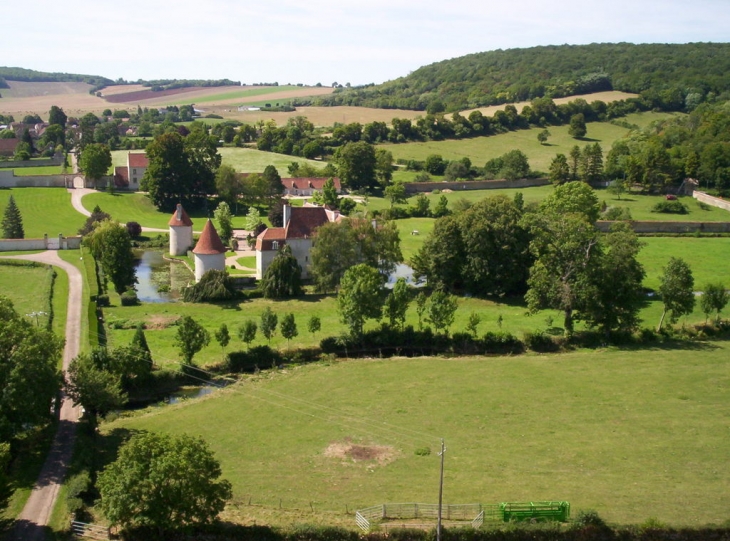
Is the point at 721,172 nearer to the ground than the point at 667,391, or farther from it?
farther from it

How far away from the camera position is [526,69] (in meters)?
164

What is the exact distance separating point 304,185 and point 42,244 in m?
35.6

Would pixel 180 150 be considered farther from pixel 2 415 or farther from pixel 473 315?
pixel 2 415

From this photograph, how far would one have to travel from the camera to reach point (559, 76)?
15438 cm

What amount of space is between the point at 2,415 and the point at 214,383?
37.3 feet

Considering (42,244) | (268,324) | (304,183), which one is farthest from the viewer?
(304,183)

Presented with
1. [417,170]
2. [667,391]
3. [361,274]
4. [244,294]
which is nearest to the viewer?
[667,391]

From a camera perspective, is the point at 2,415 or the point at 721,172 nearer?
the point at 2,415

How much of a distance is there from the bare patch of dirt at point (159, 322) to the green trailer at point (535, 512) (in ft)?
87.7

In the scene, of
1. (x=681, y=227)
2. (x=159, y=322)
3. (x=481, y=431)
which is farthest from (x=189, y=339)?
(x=681, y=227)

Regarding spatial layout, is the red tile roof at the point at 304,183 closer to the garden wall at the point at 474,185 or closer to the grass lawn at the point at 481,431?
the garden wall at the point at 474,185

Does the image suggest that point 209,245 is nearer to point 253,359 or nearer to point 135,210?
point 253,359

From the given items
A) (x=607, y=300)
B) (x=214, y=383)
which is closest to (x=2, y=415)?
(x=214, y=383)

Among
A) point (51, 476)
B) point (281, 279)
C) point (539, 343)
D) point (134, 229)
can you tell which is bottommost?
point (51, 476)
